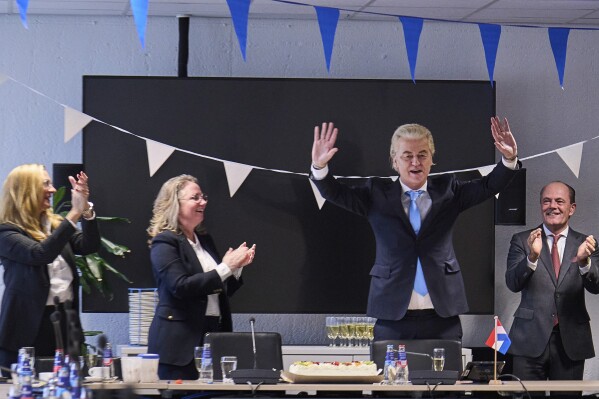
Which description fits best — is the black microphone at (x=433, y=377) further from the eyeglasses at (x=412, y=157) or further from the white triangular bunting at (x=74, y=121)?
the white triangular bunting at (x=74, y=121)

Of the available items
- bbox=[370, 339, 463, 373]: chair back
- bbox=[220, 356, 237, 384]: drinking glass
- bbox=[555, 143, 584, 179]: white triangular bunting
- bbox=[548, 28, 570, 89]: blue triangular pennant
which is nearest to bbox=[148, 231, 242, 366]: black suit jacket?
bbox=[220, 356, 237, 384]: drinking glass

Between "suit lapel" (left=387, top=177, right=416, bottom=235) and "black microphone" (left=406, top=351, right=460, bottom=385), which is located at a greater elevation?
"suit lapel" (left=387, top=177, right=416, bottom=235)

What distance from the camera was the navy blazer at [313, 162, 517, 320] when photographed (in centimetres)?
509

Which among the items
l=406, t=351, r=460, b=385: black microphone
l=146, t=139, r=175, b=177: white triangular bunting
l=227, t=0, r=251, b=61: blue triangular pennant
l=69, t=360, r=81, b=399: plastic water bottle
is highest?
l=227, t=0, r=251, b=61: blue triangular pennant

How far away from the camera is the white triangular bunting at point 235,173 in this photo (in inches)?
257

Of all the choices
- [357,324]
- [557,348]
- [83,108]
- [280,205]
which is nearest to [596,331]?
[557,348]

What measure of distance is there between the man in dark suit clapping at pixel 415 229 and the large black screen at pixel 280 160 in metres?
1.25


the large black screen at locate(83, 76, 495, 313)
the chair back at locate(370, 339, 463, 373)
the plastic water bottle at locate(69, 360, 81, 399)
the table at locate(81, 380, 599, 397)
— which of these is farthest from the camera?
the large black screen at locate(83, 76, 495, 313)

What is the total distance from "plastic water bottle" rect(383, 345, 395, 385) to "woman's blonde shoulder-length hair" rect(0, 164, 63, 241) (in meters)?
1.72

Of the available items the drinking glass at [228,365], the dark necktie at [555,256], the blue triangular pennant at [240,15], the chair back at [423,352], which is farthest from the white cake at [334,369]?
the dark necktie at [555,256]

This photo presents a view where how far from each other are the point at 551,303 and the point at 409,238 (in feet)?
4.21

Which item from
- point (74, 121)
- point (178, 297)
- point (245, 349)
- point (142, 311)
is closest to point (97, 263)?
point (142, 311)

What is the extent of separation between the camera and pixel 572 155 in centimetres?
664

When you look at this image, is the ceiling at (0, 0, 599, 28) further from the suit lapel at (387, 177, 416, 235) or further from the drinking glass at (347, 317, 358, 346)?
the drinking glass at (347, 317, 358, 346)
